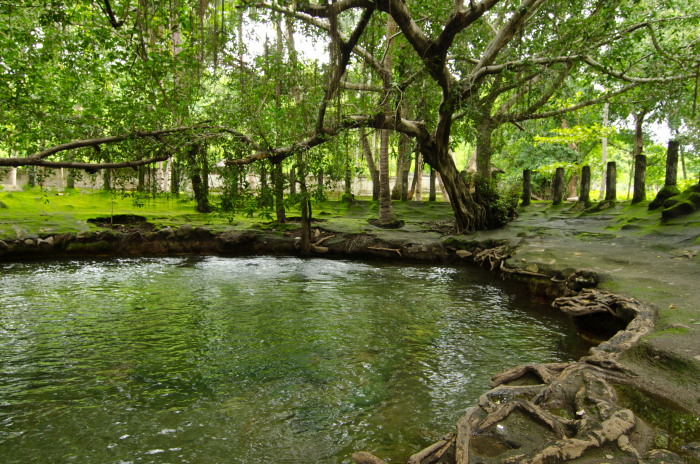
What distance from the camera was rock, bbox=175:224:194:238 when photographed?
1377cm

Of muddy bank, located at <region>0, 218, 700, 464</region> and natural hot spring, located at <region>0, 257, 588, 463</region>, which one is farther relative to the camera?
natural hot spring, located at <region>0, 257, 588, 463</region>

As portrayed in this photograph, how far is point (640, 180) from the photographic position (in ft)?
47.4

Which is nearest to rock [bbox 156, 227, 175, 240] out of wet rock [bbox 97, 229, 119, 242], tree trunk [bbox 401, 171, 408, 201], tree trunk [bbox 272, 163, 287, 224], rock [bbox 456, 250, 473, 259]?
wet rock [bbox 97, 229, 119, 242]

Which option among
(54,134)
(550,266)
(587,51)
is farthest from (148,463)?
(587,51)

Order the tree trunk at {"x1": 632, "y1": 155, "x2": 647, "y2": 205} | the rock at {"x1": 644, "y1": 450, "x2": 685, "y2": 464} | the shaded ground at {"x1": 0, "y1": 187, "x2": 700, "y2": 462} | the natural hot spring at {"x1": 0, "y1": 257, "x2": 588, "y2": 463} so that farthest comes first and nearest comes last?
1. the tree trunk at {"x1": 632, "y1": 155, "x2": 647, "y2": 205}
2. the natural hot spring at {"x1": 0, "y1": 257, "x2": 588, "y2": 463}
3. the shaded ground at {"x1": 0, "y1": 187, "x2": 700, "y2": 462}
4. the rock at {"x1": 644, "y1": 450, "x2": 685, "y2": 464}

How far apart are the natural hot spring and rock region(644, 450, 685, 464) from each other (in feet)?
5.30

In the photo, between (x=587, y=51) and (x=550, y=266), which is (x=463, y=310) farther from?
(x=587, y=51)

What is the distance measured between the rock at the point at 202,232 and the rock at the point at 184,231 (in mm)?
151

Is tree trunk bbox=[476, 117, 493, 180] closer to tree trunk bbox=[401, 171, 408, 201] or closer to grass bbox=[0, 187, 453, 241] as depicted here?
grass bbox=[0, 187, 453, 241]

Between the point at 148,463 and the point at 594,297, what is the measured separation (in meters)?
5.85

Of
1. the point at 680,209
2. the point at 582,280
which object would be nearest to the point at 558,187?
the point at 680,209

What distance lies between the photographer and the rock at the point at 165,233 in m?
13.5

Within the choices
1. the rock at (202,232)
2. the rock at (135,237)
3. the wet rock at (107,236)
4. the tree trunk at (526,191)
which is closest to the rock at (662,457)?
the rock at (202,232)

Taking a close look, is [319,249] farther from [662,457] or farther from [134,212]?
[662,457]
